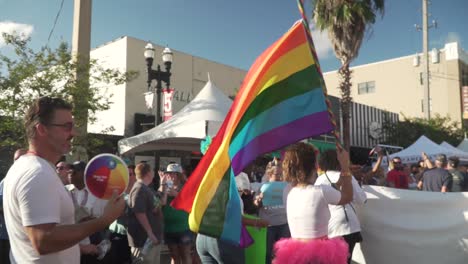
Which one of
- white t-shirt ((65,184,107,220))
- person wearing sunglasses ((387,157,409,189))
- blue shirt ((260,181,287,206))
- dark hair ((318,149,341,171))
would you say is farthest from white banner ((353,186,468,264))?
person wearing sunglasses ((387,157,409,189))

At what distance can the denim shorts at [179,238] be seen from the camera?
247 inches

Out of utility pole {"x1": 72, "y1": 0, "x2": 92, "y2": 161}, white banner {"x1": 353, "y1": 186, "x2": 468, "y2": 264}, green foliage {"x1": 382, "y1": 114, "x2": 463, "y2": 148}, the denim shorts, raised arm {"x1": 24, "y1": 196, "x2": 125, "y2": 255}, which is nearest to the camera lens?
raised arm {"x1": 24, "y1": 196, "x2": 125, "y2": 255}

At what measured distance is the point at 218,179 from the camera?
3.42m

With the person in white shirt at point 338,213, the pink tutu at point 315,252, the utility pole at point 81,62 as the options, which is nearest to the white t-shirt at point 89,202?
the pink tutu at point 315,252

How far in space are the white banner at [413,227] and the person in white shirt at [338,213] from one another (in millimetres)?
357

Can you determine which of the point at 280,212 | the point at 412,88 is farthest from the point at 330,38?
the point at 412,88

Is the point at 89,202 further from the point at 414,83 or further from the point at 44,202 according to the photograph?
the point at 414,83

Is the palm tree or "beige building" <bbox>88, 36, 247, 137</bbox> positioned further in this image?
"beige building" <bbox>88, 36, 247, 137</bbox>

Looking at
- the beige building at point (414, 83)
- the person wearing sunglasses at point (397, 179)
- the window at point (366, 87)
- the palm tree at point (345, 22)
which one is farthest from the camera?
the window at point (366, 87)

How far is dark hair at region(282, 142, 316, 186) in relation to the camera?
365cm

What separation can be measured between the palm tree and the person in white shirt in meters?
11.0

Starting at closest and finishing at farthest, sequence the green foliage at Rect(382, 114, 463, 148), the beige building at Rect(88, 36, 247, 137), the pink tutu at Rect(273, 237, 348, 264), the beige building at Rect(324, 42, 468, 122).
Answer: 1. the pink tutu at Rect(273, 237, 348, 264)
2. the beige building at Rect(88, 36, 247, 137)
3. the green foliage at Rect(382, 114, 463, 148)
4. the beige building at Rect(324, 42, 468, 122)

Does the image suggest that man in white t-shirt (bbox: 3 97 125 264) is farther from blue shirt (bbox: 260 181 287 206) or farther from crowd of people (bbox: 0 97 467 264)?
blue shirt (bbox: 260 181 287 206)

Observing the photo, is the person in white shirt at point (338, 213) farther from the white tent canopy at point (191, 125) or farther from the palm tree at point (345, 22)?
the palm tree at point (345, 22)
